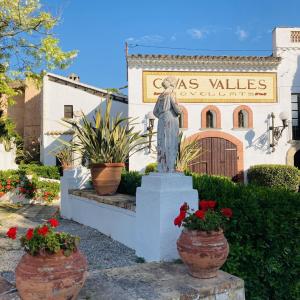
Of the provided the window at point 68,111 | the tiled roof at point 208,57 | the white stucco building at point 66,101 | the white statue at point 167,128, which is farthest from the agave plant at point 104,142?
the window at point 68,111

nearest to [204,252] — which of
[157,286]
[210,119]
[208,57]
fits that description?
[157,286]

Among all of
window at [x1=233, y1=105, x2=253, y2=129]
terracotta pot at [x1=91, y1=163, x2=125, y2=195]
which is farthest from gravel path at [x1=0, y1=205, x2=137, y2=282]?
window at [x1=233, y1=105, x2=253, y2=129]

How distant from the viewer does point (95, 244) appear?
559 centimetres

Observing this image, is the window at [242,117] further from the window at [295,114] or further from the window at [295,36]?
the window at [295,36]

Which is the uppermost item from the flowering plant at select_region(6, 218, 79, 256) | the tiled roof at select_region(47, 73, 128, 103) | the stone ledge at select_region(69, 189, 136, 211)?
the tiled roof at select_region(47, 73, 128, 103)

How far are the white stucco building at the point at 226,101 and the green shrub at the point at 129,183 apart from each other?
9213 millimetres

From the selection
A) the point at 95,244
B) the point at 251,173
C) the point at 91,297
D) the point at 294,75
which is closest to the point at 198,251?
the point at 91,297

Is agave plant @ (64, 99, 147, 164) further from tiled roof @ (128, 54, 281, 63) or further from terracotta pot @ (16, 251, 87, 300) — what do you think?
tiled roof @ (128, 54, 281, 63)

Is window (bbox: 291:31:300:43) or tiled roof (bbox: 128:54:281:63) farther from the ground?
window (bbox: 291:31:300:43)

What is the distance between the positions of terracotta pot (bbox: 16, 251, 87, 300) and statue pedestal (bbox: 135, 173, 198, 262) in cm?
156

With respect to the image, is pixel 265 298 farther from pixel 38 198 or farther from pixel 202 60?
pixel 202 60

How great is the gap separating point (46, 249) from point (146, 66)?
572 inches

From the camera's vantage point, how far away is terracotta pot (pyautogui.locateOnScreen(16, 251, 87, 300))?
258 cm

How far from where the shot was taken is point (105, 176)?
21.8ft
